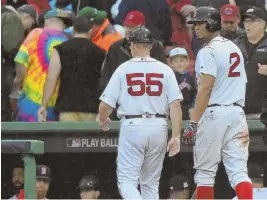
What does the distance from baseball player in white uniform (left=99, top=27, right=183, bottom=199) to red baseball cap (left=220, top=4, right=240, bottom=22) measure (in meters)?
2.28

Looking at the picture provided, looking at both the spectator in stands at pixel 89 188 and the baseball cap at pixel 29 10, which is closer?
the spectator in stands at pixel 89 188

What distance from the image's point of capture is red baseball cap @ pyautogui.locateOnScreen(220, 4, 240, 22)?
1182 cm

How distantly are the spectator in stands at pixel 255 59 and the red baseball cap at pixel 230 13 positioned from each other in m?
0.44

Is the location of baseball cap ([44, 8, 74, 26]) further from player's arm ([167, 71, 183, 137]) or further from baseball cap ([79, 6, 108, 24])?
player's arm ([167, 71, 183, 137])

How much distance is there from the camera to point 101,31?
40.1ft

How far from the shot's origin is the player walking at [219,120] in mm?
9273

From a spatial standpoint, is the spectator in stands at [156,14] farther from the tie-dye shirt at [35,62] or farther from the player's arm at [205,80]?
the player's arm at [205,80]

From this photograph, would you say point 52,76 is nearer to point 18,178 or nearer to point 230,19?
point 18,178

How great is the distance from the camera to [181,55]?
462 inches

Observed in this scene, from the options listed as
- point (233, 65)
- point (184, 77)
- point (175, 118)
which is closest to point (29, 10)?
point (184, 77)

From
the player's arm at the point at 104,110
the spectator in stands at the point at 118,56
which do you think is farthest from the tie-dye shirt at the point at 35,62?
the player's arm at the point at 104,110

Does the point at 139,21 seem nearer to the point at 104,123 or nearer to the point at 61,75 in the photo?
the point at 61,75

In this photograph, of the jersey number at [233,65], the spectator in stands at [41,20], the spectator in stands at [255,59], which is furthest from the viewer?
the spectator in stands at [41,20]

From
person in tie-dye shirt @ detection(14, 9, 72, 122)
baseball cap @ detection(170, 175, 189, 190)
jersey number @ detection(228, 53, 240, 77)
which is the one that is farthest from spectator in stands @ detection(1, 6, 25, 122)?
jersey number @ detection(228, 53, 240, 77)
